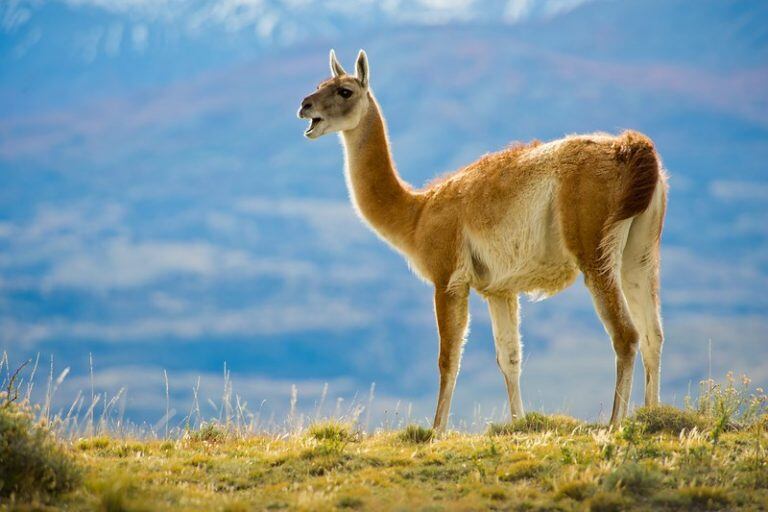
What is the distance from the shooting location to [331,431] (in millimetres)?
9273

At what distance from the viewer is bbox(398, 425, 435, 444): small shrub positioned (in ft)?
29.5

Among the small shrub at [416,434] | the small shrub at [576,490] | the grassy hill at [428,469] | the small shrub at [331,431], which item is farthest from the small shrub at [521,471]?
the small shrub at [331,431]

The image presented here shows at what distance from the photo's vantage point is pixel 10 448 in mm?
6578

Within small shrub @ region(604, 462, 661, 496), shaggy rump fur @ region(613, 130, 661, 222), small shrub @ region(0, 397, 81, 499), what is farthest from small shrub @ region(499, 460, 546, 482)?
small shrub @ region(0, 397, 81, 499)

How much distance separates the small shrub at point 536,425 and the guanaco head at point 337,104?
428 cm

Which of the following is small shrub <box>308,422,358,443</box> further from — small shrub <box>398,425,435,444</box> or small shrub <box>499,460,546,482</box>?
small shrub <box>499,460,546,482</box>

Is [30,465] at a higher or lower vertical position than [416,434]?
lower

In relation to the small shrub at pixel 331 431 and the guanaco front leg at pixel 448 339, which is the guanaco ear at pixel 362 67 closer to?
the guanaco front leg at pixel 448 339

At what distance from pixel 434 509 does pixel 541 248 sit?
387 cm

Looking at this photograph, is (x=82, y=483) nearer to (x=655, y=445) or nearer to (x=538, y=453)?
(x=538, y=453)

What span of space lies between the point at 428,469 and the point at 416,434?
149 centimetres

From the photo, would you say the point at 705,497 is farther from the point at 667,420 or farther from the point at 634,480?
the point at 667,420

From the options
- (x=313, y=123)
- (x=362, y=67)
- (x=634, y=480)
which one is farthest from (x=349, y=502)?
(x=362, y=67)

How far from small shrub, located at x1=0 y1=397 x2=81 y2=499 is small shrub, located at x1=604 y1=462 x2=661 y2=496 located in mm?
4180
